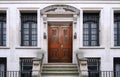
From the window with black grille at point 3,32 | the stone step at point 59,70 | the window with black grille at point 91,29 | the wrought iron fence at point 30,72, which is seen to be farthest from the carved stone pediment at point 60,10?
the wrought iron fence at point 30,72

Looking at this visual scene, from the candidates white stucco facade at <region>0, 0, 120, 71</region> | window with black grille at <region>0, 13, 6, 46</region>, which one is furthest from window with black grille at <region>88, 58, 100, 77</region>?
window with black grille at <region>0, 13, 6, 46</region>

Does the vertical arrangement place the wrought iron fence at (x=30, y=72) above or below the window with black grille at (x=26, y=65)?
below

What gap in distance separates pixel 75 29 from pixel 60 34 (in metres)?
1.22

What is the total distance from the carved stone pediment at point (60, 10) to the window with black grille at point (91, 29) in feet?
3.52

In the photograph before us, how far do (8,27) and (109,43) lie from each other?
646 cm

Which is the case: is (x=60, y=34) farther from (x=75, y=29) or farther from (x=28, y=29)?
(x=28, y=29)

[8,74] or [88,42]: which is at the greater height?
[88,42]

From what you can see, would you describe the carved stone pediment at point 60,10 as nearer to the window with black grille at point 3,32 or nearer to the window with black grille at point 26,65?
the window with black grille at point 3,32

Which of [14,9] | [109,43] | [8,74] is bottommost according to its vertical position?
[8,74]

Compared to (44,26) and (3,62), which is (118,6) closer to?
(44,26)

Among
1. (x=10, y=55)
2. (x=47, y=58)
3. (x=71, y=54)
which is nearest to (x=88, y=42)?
(x=71, y=54)

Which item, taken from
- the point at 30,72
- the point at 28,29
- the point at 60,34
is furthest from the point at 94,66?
the point at 28,29

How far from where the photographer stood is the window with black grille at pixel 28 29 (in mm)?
21688

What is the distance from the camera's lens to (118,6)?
2102cm
